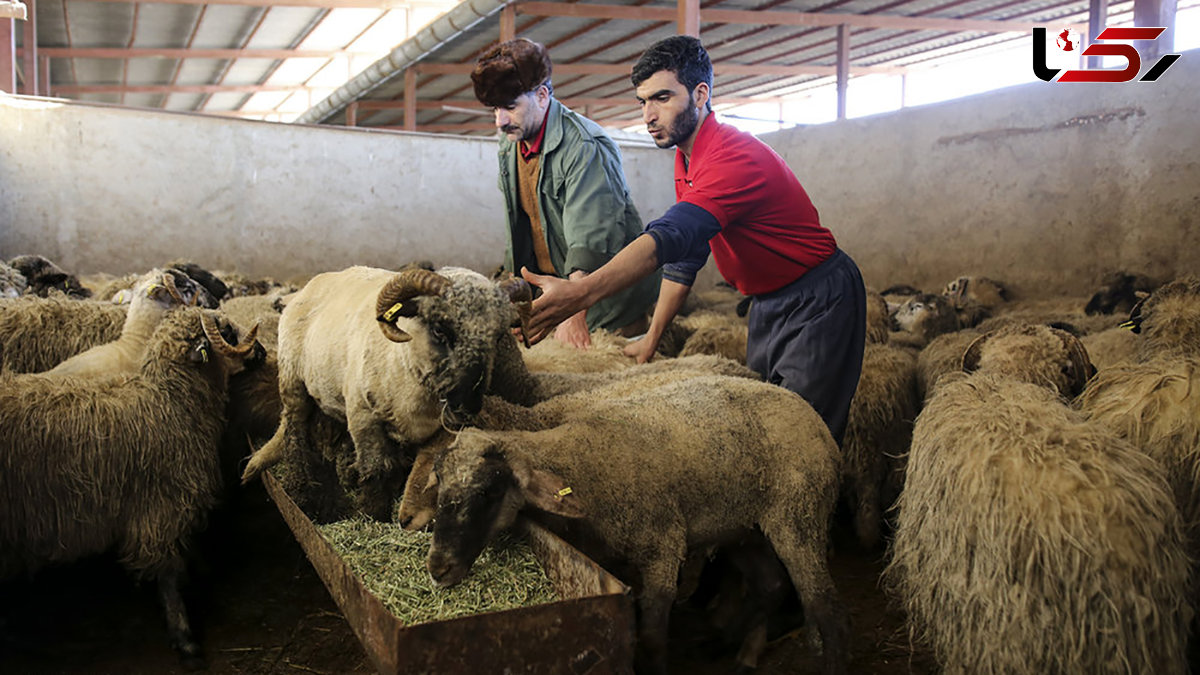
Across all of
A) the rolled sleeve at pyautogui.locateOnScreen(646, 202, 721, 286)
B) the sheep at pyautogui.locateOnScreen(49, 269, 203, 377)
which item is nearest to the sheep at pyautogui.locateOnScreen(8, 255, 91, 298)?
the sheep at pyautogui.locateOnScreen(49, 269, 203, 377)

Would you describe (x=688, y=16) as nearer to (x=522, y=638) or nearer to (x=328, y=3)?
(x=328, y=3)

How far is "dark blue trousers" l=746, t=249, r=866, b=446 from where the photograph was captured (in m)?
3.49

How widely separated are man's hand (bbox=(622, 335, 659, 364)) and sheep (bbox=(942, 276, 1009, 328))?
4.57 meters

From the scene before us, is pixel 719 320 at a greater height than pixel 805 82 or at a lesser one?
lesser

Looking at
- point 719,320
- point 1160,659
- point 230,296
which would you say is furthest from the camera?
point 230,296

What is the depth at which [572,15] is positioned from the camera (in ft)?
36.4

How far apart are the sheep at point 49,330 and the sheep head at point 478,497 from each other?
12.8ft

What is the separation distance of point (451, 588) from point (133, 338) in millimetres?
3214

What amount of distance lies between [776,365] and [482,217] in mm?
7670

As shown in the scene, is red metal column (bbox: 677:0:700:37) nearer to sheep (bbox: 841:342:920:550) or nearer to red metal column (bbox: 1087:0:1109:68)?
red metal column (bbox: 1087:0:1109:68)

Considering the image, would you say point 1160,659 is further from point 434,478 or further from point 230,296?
point 230,296

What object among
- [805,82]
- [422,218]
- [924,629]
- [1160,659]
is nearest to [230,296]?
[422,218]

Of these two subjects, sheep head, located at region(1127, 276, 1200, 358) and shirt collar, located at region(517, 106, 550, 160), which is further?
shirt collar, located at region(517, 106, 550, 160)

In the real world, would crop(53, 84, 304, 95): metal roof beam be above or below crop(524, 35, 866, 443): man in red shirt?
above
